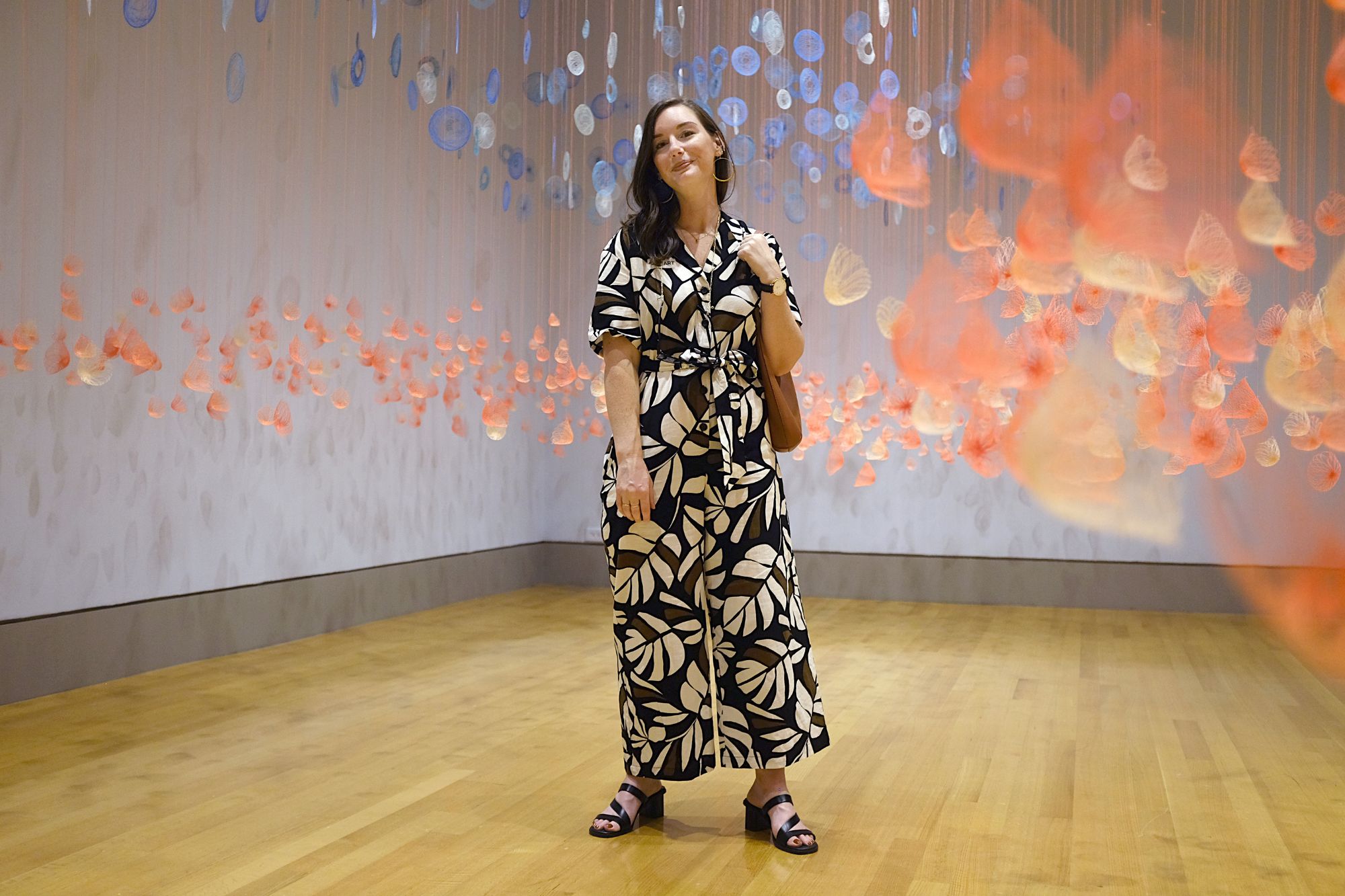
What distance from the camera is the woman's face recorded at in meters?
2.34

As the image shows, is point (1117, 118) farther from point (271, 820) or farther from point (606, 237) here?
point (271, 820)

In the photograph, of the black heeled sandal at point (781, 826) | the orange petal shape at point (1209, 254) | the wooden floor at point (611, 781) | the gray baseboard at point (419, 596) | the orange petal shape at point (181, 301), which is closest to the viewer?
the wooden floor at point (611, 781)

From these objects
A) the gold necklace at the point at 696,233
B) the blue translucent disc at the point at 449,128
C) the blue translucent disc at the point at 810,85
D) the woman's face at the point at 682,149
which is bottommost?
the gold necklace at the point at 696,233

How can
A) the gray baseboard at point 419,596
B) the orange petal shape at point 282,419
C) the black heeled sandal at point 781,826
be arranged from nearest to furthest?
the black heeled sandal at point 781,826
the gray baseboard at point 419,596
the orange petal shape at point 282,419

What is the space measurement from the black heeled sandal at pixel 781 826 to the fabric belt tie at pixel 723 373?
64 cm

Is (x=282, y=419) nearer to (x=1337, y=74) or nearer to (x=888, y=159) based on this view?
(x=888, y=159)

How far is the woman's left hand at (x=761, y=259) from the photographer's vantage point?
2.31 metres

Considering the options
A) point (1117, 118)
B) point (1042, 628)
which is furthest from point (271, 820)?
point (1117, 118)

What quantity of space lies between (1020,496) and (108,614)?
4.12 m

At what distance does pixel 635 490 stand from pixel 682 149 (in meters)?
0.65

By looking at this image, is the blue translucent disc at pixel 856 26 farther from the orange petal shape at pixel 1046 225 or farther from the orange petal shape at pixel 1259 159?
the orange petal shape at pixel 1259 159

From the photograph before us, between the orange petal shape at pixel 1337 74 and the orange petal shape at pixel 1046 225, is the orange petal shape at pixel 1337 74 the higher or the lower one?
the higher one

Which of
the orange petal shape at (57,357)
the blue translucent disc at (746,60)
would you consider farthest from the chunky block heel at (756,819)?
the blue translucent disc at (746,60)

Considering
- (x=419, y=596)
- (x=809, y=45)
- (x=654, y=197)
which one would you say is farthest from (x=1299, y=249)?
(x=654, y=197)
